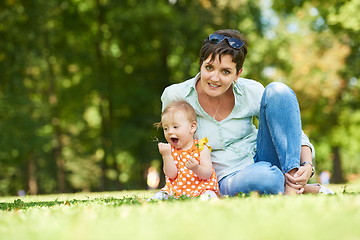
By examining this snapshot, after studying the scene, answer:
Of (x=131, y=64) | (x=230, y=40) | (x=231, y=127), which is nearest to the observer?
(x=230, y=40)

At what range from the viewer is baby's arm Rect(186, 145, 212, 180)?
5.14 meters

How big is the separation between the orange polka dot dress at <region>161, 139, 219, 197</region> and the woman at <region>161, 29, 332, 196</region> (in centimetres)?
20

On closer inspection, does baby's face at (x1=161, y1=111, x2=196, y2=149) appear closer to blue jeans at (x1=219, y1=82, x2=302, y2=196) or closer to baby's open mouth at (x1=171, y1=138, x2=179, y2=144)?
baby's open mouth at (x1=171, y1=138, x2=179, y2=144)

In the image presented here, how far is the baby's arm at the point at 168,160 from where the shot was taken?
17.3ft

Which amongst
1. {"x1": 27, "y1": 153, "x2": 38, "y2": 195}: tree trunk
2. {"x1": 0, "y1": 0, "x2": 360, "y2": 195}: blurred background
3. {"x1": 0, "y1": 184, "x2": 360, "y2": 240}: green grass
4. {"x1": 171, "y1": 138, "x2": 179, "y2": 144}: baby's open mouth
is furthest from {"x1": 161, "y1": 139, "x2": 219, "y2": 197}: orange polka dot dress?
{"x1": 27, "y1": 153, "x2": 38, "y2": 195}: tree trunk

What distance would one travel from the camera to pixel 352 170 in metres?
62.7

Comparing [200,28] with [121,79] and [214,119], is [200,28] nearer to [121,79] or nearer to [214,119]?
[121,79]

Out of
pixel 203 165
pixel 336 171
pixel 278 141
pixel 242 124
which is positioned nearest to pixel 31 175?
pixel 336 171

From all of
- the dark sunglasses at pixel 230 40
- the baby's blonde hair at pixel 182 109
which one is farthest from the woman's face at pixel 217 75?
the baby's blonde hair at pixel 182 109

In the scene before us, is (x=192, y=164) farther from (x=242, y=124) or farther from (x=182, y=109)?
(x=242, y=124)

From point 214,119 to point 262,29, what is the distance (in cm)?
2001

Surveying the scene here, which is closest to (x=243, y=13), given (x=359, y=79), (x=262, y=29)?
(x=262, y=29)

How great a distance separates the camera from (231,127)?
5.68 m

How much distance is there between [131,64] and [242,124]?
18694mm
